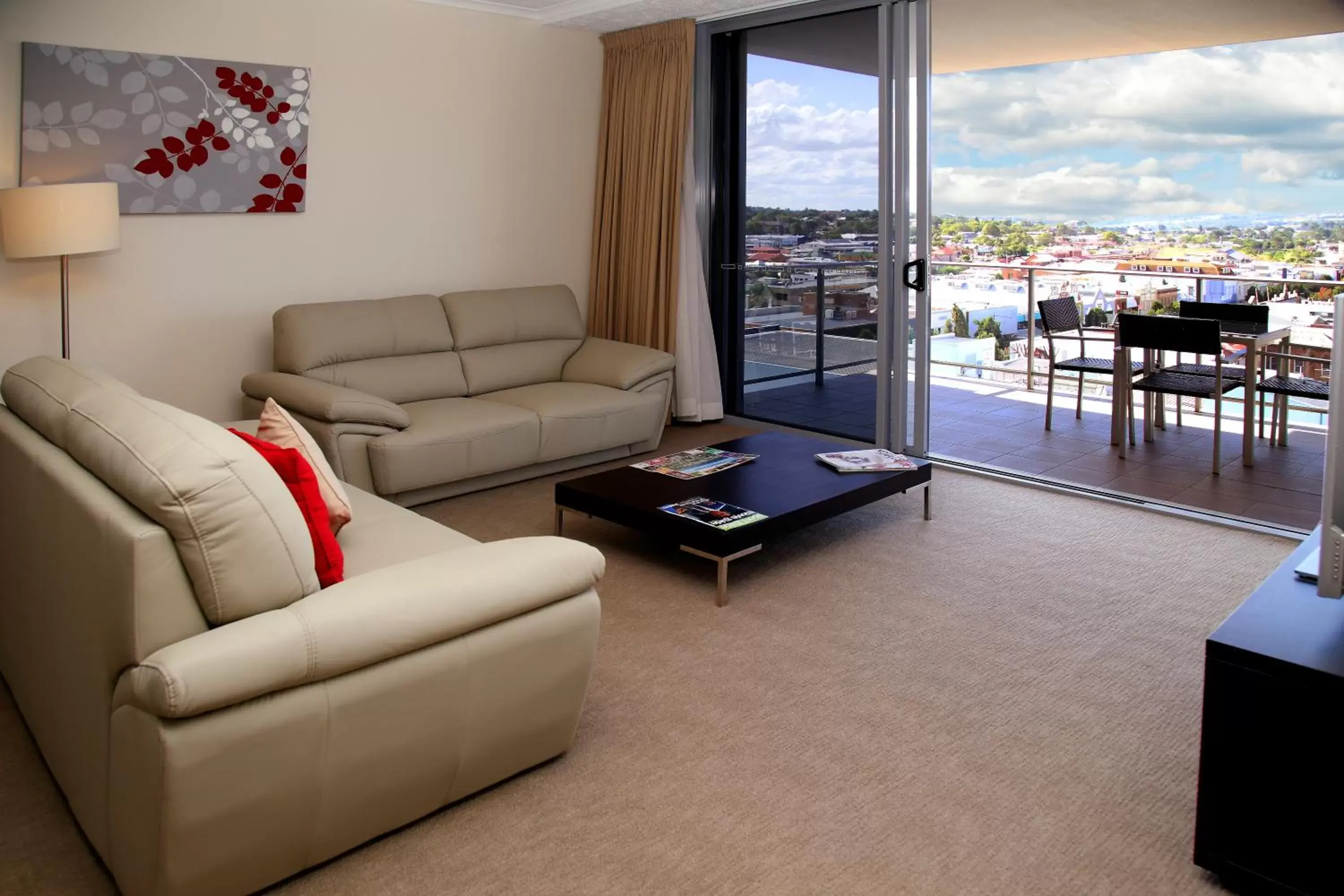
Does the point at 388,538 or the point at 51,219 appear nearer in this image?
the point at 388,538

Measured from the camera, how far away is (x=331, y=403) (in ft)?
14.7

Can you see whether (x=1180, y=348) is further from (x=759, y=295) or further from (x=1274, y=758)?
(x=1274, y=758)

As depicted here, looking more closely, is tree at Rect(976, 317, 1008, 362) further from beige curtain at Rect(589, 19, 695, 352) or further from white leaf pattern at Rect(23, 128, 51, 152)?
white leaf pattern at Rect(23, 128, 51, 152)

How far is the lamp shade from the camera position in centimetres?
416

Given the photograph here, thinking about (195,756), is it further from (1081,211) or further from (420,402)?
(1081,211)

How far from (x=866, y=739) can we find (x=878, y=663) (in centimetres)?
48

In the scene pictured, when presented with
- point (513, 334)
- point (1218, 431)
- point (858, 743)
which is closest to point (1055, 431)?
point (1218, 431)

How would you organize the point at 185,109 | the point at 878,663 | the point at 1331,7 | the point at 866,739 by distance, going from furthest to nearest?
the point at 1331,7 → the point at 185,109 → the point at 878,663 → the point at 866,739

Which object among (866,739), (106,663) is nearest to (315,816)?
(106,663)

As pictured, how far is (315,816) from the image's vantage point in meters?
2.15

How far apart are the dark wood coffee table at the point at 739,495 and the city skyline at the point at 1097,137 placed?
1865 mm

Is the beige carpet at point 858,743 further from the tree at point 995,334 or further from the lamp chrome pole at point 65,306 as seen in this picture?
the tree at point 995,334

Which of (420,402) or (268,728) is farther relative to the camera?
(420,402)

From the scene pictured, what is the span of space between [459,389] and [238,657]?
3590 millimetres
